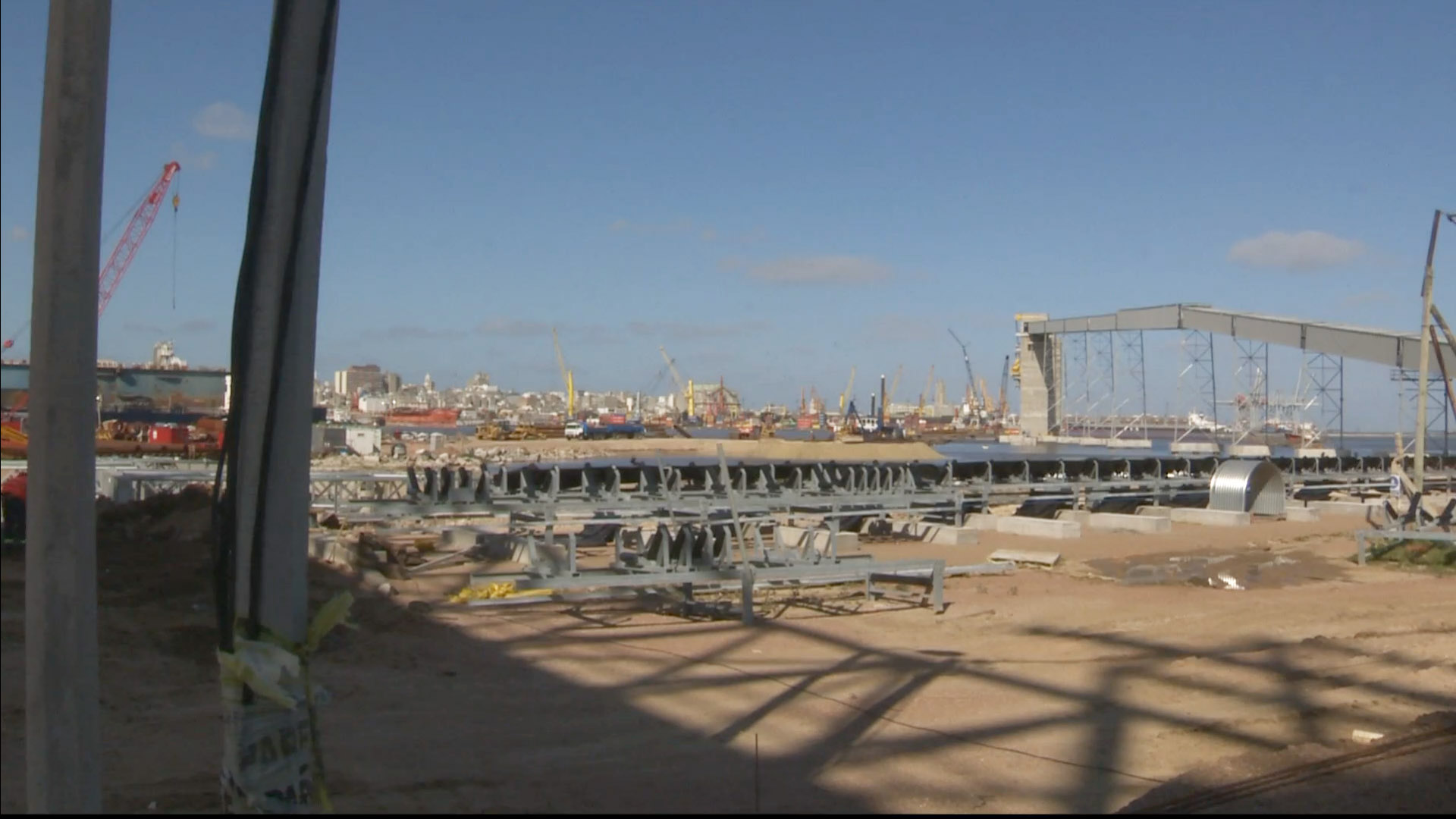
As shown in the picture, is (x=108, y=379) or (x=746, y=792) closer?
(x=746, y=792)

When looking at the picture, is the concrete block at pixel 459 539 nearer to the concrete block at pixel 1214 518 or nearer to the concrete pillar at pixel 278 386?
the concrete pillar at pixel 278 386

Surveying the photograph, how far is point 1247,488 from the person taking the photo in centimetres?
2861

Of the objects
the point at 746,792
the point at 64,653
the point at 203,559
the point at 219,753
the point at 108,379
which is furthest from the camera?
the point at 108,379

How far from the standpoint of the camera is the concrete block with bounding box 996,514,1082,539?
2388 centimetres

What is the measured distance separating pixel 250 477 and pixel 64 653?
2.03 ft

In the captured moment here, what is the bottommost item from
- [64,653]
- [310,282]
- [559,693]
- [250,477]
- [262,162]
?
[559,693]

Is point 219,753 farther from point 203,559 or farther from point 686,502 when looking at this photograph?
point 686,502

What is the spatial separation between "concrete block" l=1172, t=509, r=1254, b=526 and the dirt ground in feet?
37.9

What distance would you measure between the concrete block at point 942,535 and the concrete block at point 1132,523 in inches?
143

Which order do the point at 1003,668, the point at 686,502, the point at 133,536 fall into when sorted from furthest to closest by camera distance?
the point at 686,502, the point at 133,536, the point at 1003,668

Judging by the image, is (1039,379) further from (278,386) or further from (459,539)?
(278,386)

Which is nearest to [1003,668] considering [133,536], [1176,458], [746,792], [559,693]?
[559,693]

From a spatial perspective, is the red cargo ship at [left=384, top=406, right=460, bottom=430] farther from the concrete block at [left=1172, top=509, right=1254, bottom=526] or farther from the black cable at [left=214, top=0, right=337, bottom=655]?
the black cable at [left=214, top=0, right=337, bottom=655]

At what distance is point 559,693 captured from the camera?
984cm
